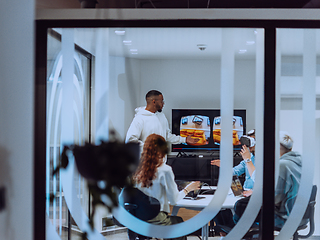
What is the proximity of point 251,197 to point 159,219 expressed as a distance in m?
0.70

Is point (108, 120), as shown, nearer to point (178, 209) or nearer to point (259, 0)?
point (178, 209)

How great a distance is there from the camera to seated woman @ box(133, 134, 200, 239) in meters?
2.03

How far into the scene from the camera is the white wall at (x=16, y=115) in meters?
1.95

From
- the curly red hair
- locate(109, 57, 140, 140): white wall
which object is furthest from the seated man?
locate(109, 57, 140, 140): white wall

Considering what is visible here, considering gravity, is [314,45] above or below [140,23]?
below

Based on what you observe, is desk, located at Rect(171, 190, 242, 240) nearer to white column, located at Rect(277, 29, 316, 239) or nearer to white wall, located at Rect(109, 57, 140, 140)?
white column, located at Rect(277, 29, 316, 239)

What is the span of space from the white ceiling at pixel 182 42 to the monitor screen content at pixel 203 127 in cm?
41

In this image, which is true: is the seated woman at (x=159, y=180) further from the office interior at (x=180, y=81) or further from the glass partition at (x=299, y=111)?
the glass partition at (x=299, y=111)

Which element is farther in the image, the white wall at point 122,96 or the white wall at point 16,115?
the white wall at point 122,96

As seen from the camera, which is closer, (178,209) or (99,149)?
(99,149)

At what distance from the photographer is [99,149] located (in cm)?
146

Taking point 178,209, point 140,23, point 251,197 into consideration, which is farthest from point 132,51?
point 251,197

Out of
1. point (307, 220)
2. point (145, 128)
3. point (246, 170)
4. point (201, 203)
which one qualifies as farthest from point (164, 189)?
point (307, 220)

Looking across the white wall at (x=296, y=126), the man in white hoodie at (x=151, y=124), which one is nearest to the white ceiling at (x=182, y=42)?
the man in white hoodie at (x=151, y=124)
